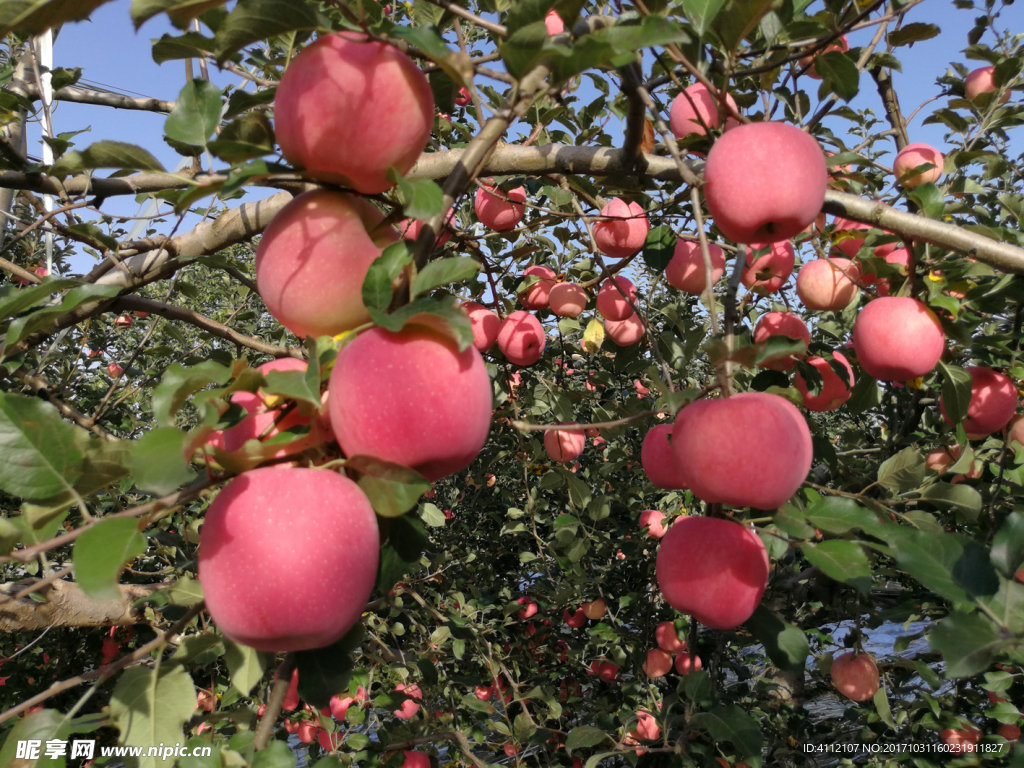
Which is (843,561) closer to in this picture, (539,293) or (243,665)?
(243,665)

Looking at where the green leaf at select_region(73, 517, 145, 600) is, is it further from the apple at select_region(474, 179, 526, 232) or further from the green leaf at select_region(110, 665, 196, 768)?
the apple at select_region(474, 179, 526, 232)

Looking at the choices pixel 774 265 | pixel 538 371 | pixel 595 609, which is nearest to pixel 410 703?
pixel 595 609

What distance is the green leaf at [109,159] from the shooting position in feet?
2.15

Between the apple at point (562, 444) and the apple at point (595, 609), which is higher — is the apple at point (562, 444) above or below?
above

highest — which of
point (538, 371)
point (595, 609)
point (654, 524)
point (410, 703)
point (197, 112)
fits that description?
point (197, 112)

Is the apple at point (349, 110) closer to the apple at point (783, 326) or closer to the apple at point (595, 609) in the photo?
the apple at point (783, 326)

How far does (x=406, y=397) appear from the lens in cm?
52

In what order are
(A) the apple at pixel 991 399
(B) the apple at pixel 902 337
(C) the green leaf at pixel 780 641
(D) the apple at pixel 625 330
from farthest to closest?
(D) the apple at pixel 625 330
(A) the apple at pixel 991 399
(B) the apple at pixel 902 337
(C) the green leaf at pixel 780 641

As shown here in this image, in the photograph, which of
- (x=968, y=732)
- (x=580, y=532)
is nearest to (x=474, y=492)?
(x=580, y=532)

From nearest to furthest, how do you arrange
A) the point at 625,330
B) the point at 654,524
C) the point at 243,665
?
the point at 243,665
the point at 625,330
the point at 654,524

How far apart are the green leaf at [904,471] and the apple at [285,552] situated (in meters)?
1.18

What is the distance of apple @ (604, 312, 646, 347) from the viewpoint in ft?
5.67

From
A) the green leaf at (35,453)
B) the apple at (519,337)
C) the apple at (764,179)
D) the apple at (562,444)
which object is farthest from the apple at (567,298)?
the green leaf at (35,453)

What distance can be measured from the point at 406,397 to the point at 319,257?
189 millimetres
